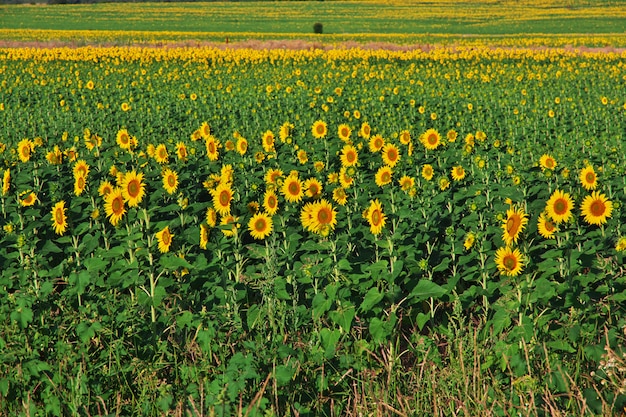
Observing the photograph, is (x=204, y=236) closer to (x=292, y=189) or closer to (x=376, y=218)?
(x=292, y=189)

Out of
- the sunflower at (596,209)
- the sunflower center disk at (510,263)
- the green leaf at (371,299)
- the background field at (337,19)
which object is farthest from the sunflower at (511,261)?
the background field at (337,19)

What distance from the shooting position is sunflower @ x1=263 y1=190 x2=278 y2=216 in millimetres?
4668

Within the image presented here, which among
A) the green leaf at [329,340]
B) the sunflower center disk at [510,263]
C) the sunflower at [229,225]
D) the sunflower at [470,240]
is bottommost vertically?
the green leaf at [329,340]

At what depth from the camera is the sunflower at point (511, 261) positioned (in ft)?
13.2

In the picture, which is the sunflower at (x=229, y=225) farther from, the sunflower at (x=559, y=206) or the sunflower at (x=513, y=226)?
the sunflower at (x=559, y=206)

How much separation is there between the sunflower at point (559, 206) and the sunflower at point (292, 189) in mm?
1610

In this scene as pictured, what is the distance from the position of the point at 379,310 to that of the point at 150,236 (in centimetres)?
160

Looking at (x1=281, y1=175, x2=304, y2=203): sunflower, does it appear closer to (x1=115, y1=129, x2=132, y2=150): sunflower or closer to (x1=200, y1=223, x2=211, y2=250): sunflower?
(x1=200, y1=223, x2=211, y2=250): sunflower

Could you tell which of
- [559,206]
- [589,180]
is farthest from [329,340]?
[589,180]

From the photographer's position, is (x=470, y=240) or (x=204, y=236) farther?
(x=204, y=236)

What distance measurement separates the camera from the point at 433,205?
5031mm

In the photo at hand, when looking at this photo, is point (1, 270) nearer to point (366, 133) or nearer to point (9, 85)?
point (366, 133)

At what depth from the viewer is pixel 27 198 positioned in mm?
5219

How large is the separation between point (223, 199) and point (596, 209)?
236 cm
